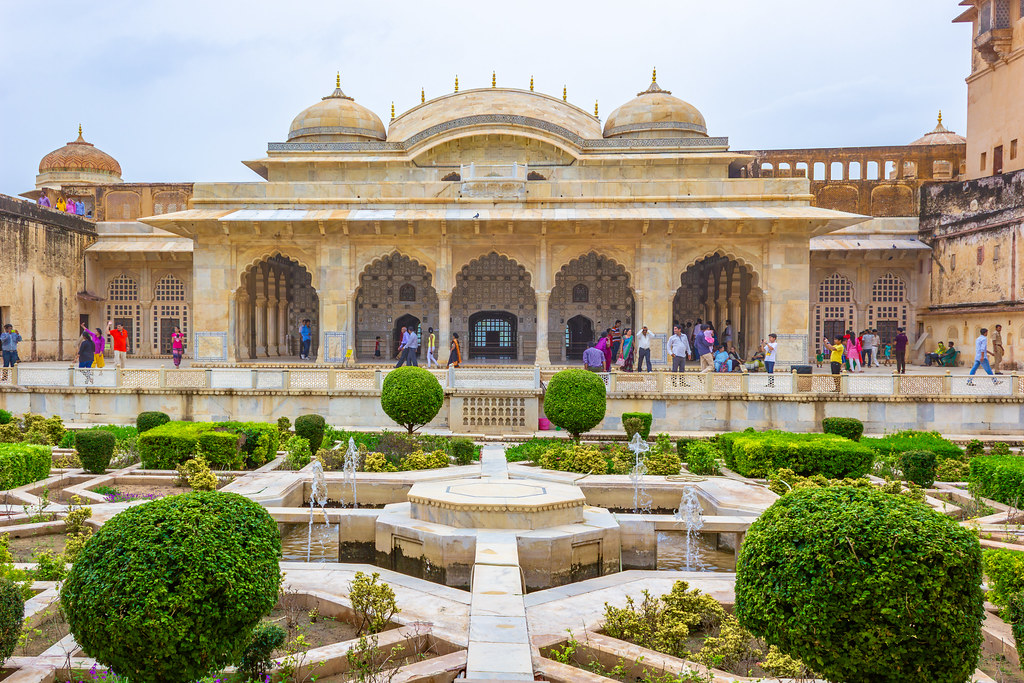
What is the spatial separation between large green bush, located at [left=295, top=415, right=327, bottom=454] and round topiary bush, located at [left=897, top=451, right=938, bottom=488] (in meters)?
7.15

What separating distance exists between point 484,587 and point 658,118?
67.9ft

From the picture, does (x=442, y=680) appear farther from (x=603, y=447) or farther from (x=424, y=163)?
(x=424, y=163)

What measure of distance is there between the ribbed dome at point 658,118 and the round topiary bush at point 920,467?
53.7ft

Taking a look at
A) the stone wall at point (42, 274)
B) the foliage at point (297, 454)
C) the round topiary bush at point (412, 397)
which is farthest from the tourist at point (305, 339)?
the foliage at point (297, 454)

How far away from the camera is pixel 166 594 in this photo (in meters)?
3.14

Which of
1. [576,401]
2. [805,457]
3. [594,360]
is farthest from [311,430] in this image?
[805,457]

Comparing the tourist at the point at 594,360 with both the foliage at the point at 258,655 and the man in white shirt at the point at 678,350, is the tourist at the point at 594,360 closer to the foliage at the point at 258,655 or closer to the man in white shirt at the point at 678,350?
the man in white shirt at the point at 678,350

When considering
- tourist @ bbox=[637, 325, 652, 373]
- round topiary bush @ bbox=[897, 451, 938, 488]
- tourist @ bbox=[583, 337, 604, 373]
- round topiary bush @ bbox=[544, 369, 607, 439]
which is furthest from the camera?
tourist @ bbox=[637, 325, 652, 373]

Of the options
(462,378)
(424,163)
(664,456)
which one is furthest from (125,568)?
(424,163)

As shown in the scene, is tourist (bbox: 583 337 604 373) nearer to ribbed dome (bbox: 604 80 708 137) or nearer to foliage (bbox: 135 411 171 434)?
foliage (bbox: 135 411 171 434)

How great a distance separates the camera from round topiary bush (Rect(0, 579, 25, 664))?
363cm

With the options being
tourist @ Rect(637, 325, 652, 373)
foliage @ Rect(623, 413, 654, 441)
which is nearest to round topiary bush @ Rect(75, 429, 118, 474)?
foliage @ Rect(623, 413, 654, 441)

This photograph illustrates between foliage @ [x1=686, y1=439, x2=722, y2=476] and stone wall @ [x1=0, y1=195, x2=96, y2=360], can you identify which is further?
stone wall @ [x1=0, y1=195, x2=96, y2=360]

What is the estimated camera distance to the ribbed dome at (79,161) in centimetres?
3092
